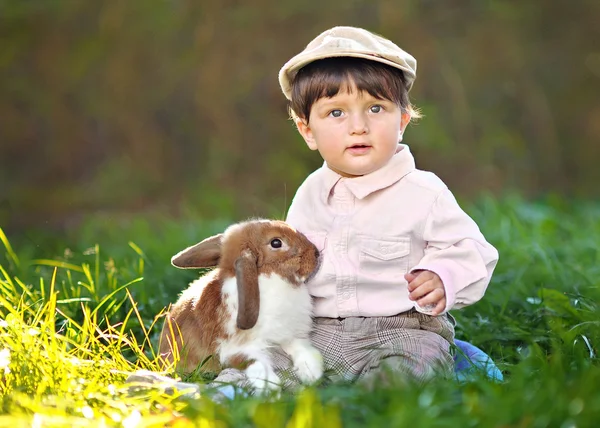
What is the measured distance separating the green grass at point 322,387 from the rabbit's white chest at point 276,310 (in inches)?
14.3

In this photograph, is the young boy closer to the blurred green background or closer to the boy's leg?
the boy's leg

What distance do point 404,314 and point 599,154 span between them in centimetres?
662

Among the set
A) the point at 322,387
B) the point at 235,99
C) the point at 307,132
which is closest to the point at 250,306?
the point at 322,387

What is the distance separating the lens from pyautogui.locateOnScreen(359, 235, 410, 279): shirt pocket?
3.17 meters

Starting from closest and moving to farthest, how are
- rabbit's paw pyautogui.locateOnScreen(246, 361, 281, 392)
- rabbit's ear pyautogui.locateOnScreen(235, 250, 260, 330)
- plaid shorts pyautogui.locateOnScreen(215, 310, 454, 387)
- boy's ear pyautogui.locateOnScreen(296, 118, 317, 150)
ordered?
1. rabbit's paw pyautogui.locateOnScreen(246, 361, 281, 392)
2. rabbit's ear pyautogui.locateOnScreen(235, 250, 260, 330)
3. plaid shorts pyautogui.locateOnScreen(215, 310, 454, 387)
4. boy's ear pyautogui.locateOnScreen(296, 118, 317, 150)

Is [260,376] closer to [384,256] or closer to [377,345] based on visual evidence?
[377,345]

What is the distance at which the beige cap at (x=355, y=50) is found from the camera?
3186mm

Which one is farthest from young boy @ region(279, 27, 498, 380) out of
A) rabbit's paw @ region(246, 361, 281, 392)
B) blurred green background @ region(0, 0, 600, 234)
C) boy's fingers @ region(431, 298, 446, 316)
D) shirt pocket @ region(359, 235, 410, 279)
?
blurred green background @ region(0, 0, 600, 234)

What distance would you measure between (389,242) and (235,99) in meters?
5.72

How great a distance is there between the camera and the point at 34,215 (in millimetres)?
8586

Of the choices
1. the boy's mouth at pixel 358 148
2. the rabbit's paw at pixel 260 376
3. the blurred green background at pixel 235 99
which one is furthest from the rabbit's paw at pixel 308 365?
the blurred green background at pixel 235 99

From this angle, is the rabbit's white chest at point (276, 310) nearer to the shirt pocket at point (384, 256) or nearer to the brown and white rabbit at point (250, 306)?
the brown and white rabbit at point (250, 306)

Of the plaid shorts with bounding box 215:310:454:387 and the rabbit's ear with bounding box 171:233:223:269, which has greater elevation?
the rabbit's ear with bounding box 171:233:223:269

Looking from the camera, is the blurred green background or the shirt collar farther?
the blurred green background
